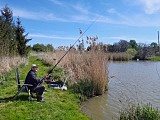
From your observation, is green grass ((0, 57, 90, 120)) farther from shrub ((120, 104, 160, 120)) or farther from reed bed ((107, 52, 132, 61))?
reed bed ((107, 52, 132, 61))

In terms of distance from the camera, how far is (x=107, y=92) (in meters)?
12.0

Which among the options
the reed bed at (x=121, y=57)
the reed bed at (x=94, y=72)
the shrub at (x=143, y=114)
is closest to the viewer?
the shrub at (x=143, y=114)

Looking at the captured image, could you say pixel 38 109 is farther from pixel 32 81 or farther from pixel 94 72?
pixel 94 72

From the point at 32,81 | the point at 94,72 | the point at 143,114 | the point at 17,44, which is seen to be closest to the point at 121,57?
the point at 17,44

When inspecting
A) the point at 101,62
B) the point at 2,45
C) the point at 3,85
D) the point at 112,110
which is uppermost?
the point at 2,45

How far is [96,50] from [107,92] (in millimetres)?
2138

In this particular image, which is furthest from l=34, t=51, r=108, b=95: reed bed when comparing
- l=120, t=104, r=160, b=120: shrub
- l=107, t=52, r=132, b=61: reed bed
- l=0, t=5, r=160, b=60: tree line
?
l=107, t=52, r=132, b=61: reed bed

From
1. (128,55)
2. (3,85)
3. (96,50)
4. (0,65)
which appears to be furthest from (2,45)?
(128,55)

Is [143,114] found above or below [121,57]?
below

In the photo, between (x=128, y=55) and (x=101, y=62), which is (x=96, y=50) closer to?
(x=101, y=62)

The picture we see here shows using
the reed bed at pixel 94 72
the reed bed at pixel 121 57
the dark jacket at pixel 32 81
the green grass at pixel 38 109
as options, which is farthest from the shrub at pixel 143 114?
the reed bed at pixel 121 57

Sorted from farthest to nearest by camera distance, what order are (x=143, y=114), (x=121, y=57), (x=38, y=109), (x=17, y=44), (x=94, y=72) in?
(x=121, y=57) < (x=17, y=44) < (x=94, y=72) < (x=38, y=109) < (x=143, y=114)

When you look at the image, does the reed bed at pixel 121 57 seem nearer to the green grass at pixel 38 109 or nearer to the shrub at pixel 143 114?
the green grass at pixel 38 109

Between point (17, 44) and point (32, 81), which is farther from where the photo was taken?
point (17, 44)
